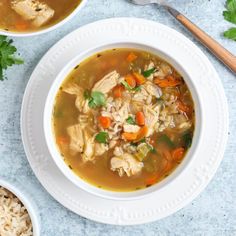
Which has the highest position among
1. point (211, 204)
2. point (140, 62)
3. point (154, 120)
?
point (140, 62)

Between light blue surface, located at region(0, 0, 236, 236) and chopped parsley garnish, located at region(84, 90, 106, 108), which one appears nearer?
chopped parsley garnish, located at region(84, 90, 106, 108)

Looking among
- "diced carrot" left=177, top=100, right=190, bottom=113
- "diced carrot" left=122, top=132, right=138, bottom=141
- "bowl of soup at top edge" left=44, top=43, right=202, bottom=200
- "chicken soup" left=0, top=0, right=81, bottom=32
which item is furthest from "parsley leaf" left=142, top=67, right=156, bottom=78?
"chicken soup" left=0, top=0, right=81, bottom=32

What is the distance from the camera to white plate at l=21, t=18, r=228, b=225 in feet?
9.77

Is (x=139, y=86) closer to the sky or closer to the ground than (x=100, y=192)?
closer to the sky

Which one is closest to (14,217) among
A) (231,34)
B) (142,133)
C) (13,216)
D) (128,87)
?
(13,216)

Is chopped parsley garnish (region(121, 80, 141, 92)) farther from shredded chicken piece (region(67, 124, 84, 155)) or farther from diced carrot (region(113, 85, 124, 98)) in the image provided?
shredded chicken piece (region(67, 124, 84, 155))

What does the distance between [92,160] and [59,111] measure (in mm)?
313

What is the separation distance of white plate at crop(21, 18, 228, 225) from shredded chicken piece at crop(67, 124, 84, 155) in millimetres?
167

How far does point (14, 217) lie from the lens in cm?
311

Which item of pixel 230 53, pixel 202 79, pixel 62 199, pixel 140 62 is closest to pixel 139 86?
pixel 140 62

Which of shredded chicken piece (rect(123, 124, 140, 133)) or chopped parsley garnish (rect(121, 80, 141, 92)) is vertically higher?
chopped parsley garnish (rect(121, 80, 141, 92))

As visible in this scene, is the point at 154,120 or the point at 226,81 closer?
the point at 154,120

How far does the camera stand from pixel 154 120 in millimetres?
2898

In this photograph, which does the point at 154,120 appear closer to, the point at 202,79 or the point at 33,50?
the point at 202,79
